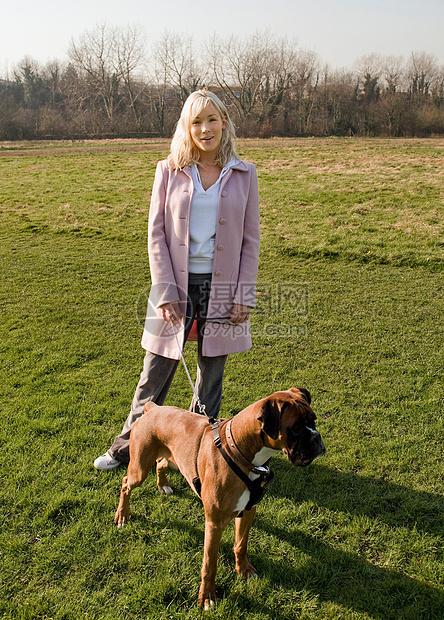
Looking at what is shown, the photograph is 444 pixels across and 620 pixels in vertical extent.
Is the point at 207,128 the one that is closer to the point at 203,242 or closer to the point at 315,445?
the point at 203,242

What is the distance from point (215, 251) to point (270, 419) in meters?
1.18

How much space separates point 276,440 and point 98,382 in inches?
117

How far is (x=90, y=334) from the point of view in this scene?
5.89m

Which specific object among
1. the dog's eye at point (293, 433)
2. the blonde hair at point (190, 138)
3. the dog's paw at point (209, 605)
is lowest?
the dog's paw at point (209, 605)

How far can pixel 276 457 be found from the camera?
3516 mm

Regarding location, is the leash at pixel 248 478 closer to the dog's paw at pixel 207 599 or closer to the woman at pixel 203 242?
the dog's paw at pixel 207 599

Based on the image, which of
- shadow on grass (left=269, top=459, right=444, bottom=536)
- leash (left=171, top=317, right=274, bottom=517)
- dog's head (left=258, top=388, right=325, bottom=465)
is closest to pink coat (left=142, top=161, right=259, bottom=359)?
leash (left=171, top=317, right=274, bottom=517)

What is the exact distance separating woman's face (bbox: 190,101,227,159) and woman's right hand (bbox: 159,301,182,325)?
1007 millimetres

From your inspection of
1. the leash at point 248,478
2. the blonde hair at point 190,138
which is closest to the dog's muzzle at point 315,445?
the leash at point 248,478

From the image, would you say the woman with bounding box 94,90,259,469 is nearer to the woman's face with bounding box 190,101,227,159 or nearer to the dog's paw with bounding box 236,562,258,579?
the woman's face with bounding box 190,101,227,159

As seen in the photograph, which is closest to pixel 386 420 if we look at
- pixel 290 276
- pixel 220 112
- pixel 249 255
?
pixel 249 255

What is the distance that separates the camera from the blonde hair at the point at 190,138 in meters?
2.61

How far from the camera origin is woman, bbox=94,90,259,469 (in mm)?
2715

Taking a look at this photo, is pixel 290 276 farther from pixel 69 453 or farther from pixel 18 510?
pixel 18 510
